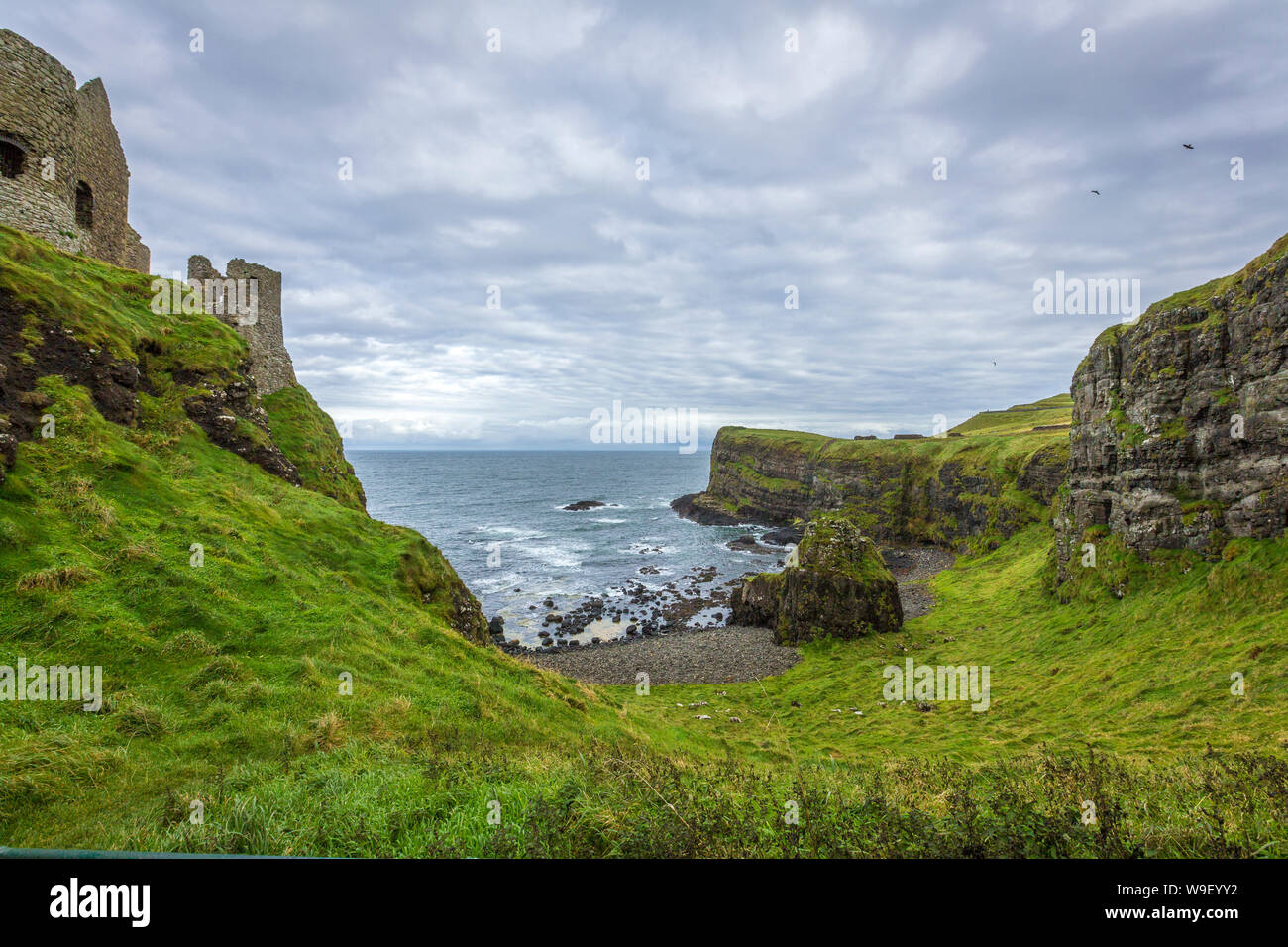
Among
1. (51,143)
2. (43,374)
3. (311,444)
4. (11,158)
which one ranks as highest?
(51,143)

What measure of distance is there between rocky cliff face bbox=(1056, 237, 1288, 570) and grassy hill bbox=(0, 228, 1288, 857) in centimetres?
244

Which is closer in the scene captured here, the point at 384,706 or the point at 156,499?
the point at 384,706

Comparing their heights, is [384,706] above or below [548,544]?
above

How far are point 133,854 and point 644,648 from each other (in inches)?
1617

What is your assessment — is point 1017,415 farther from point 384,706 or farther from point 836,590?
point 384,706

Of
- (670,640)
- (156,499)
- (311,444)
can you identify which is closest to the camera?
(156,499)

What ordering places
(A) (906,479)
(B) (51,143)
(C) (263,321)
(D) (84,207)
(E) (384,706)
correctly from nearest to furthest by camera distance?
1. (E) (384,706)
2. (B) (51,143)
3. (D) (84,207)
4. (C) (263,321)
5. (A) (906,479)

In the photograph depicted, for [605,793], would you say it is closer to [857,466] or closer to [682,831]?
[682,831]

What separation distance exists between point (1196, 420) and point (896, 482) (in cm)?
6482

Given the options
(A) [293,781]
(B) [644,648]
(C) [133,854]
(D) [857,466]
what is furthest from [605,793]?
(D) [857,466]

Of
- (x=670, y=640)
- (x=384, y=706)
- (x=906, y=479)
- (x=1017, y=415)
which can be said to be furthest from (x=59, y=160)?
(x=1017, y=415)

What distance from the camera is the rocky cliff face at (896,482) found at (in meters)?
64.8

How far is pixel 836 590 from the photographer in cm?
3947

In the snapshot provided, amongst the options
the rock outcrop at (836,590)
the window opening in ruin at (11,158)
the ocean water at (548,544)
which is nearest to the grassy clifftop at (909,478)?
the ocean water at (548,544)
